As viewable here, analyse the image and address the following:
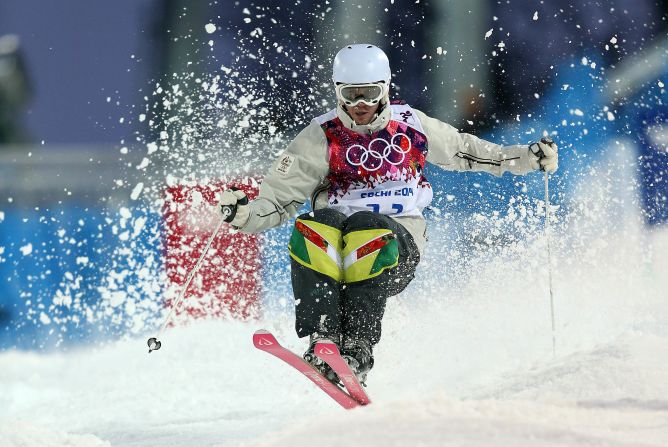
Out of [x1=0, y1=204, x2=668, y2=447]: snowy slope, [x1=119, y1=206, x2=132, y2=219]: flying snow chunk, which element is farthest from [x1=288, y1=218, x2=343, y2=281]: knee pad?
[x1=119, y1=206, x2=132, y2=219]: flying snow chunk

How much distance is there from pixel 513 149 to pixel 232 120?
7.47ft

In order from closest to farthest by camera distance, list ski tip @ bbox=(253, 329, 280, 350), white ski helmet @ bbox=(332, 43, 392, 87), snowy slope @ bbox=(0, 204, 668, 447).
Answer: snowy slope @ bbox=(0, 204, 668, 447) < ski tip @ bbox=(253, 329, 280, 350) < white ski helmet @ bbox=(332, 43, 392, 87)

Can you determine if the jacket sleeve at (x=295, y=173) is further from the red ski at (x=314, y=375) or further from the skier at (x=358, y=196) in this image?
the red ski at (x=314, y=375)

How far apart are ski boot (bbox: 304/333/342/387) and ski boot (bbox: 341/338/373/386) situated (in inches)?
1.6

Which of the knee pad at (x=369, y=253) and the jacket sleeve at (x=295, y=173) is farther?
the jacket sleeve at (x=295, y=173)

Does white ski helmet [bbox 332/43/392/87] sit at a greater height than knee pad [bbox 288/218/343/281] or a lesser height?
greater

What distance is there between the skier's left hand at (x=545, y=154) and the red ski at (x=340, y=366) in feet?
4.12

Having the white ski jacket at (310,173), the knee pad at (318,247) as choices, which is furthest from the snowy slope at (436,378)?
the white ski jacket at (310,173)

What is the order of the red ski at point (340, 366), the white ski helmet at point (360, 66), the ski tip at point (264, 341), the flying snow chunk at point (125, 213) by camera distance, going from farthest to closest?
the flying snow chunk at point (125, 213) → the white ski helmet at point (360, 66) → the ski tip at point (264, 341) → the red ski at point (340, 366)

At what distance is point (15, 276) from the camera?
5.04 meters

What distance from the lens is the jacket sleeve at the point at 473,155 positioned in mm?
3490

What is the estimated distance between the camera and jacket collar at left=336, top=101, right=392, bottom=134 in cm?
326

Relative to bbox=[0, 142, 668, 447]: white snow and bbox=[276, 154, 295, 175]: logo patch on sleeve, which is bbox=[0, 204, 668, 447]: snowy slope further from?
bbox=[276, 154, 295, 175]: logo patch on sleeve

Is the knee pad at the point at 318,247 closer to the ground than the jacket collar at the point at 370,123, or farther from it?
closer to the ground
